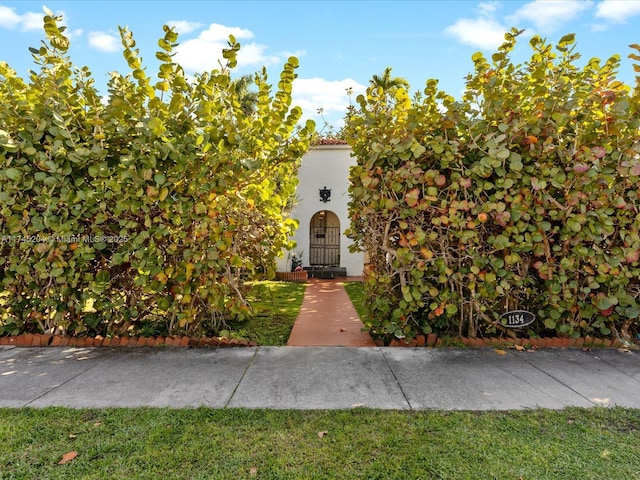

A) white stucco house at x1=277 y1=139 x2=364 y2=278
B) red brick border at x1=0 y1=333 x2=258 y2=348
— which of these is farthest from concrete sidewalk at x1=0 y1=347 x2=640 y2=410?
white stucco house at x1=277 y1=139 x2=364 y2=278

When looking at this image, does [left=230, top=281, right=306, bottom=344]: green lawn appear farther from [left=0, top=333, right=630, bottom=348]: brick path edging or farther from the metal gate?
the metal gate

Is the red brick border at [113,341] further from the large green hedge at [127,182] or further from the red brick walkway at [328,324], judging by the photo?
the red brick walkway at [328,324]

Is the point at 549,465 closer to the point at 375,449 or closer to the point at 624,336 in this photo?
the point at 375,449

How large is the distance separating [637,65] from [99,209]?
581 cm

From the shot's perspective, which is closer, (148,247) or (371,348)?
(148,247)

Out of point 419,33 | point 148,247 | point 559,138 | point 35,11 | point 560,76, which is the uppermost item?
point 419,33

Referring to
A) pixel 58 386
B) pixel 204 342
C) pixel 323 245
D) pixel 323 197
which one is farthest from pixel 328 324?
pixel 323 245

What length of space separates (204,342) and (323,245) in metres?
8.46

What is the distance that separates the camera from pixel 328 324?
521cm

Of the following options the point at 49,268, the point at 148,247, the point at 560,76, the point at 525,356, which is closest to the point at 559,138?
the point at 560,76

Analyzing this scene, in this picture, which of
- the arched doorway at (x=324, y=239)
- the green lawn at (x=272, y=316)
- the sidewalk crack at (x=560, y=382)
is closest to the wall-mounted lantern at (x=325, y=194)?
the arched doorway at (x=324, y=239)

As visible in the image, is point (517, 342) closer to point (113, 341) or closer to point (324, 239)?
point (113, 341)

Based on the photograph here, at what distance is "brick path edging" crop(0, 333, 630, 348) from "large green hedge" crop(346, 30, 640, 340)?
14 cm

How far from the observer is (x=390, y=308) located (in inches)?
164
